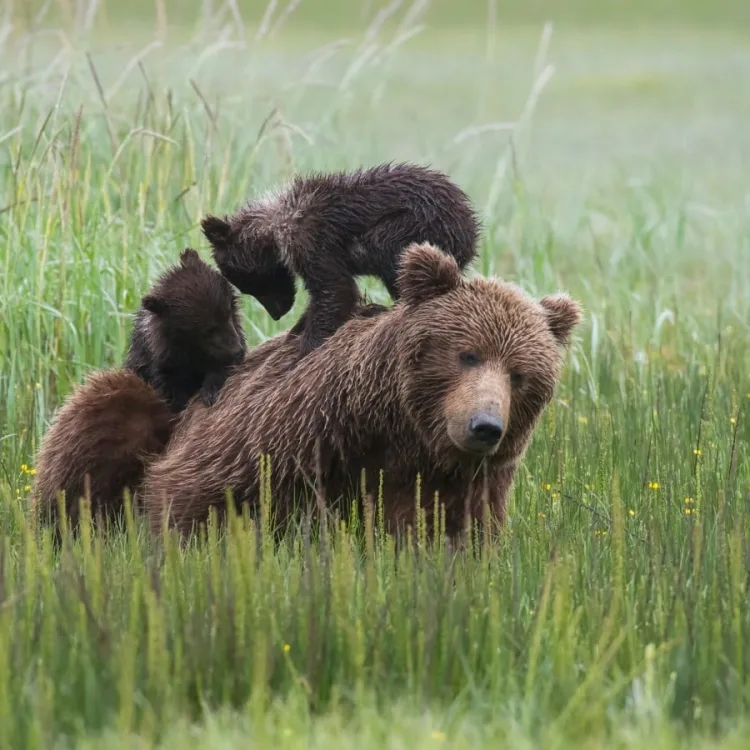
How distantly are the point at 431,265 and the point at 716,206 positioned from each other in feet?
47.1

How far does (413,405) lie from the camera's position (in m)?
4.80

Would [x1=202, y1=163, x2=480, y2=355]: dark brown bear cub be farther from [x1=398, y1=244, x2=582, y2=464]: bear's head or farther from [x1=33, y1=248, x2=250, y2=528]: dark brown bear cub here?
[x1=398, y1=244, x2=582, y2=464]: bear's head

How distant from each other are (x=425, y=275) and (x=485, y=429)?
0.68 m

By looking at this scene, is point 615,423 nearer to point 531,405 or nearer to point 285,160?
point 531,405

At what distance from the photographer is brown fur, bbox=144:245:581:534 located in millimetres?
4703

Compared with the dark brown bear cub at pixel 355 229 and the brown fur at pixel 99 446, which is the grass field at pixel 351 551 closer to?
the brown fur at pixel 99 446

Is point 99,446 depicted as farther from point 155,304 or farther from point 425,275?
point 425,275

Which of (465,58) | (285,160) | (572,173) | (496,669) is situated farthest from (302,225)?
(465,58)

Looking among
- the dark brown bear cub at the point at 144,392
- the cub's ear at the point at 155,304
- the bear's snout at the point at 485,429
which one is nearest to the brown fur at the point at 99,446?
the dark brown bear cub at the point at 144,392

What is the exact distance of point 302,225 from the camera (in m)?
5.62

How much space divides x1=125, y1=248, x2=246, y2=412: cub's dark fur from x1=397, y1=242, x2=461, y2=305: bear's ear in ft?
4.09

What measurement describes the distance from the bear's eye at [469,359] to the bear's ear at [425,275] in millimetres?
275

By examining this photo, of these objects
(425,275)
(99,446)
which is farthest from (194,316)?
(425,275)

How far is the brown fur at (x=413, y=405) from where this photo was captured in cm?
470
